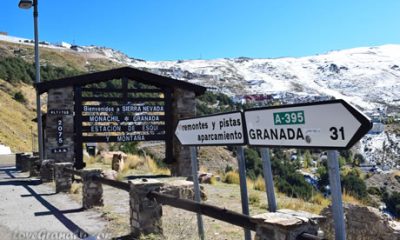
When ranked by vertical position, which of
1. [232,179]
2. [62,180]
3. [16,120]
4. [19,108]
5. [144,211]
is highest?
[19,108]

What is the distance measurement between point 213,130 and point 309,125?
6.11 ft

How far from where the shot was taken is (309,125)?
3906 mm

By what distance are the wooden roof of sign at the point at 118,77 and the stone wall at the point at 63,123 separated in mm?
268

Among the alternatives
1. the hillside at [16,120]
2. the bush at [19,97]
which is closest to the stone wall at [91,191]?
the hillside at [16,120]

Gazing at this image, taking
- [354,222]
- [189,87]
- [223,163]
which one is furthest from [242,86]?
[354,222]

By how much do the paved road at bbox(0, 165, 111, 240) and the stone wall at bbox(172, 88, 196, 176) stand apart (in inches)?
262

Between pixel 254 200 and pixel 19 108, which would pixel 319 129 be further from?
pixel 19 108

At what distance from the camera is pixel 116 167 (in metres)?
17.6

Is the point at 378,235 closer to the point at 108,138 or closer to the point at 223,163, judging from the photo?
the point at 108,138

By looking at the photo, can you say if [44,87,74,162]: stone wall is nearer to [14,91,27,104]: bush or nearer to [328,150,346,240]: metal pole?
[328,150,346,240]: metal pole

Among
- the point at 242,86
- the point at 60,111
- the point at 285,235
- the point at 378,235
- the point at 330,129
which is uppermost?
the point at 242,86

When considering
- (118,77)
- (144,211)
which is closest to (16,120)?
(118,77)

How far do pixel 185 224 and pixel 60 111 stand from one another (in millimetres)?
10698

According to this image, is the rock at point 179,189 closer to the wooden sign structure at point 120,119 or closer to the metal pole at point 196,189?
the metal pole at point 196,189
